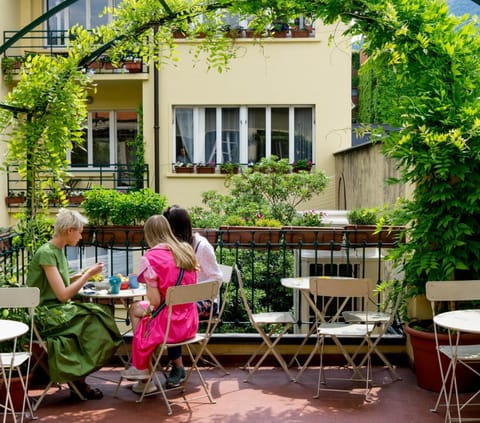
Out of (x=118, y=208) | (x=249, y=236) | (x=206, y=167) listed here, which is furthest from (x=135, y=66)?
(x=249, y=236)

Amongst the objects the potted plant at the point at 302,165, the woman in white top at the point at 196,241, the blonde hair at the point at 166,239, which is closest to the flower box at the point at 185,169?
the potted plant at the point at 302,165

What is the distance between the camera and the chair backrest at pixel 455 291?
5.56m

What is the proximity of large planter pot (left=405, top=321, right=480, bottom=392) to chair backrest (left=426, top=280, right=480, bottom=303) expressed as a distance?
0.50 m

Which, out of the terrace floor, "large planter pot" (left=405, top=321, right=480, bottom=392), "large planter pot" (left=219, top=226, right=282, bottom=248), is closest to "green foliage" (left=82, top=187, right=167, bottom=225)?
"large planter pot" (left=219, top=226, right=282, bottom=248)

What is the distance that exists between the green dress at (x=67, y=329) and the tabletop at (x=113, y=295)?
23cm

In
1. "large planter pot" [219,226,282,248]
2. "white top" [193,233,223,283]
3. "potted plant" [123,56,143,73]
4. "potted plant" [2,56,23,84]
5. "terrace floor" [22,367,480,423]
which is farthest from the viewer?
"potted plant" [2,56,23,84]

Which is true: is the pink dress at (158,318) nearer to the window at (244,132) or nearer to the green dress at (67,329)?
the green dress at (67,329)

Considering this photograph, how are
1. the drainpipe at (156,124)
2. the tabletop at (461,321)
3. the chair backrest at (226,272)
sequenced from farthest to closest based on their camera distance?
the drainpipe at (156,124), the chair backrest at (226,272), the tabletop at (461,321)

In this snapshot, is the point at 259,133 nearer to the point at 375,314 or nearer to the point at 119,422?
the point at 375,314

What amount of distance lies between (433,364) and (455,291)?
2.53 ft

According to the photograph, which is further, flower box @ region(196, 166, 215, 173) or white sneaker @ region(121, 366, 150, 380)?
flower box @ region(196, 166, 215, 173)

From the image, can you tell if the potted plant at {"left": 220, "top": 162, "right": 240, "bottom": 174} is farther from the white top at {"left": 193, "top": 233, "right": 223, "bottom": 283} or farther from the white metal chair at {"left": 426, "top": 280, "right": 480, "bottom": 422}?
the white metal chair at {"left": 426, "top": 280, "right": 480, "bottom": 422}

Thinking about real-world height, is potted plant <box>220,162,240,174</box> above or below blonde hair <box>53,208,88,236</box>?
above

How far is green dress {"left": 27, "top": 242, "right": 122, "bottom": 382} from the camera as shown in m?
5.66
